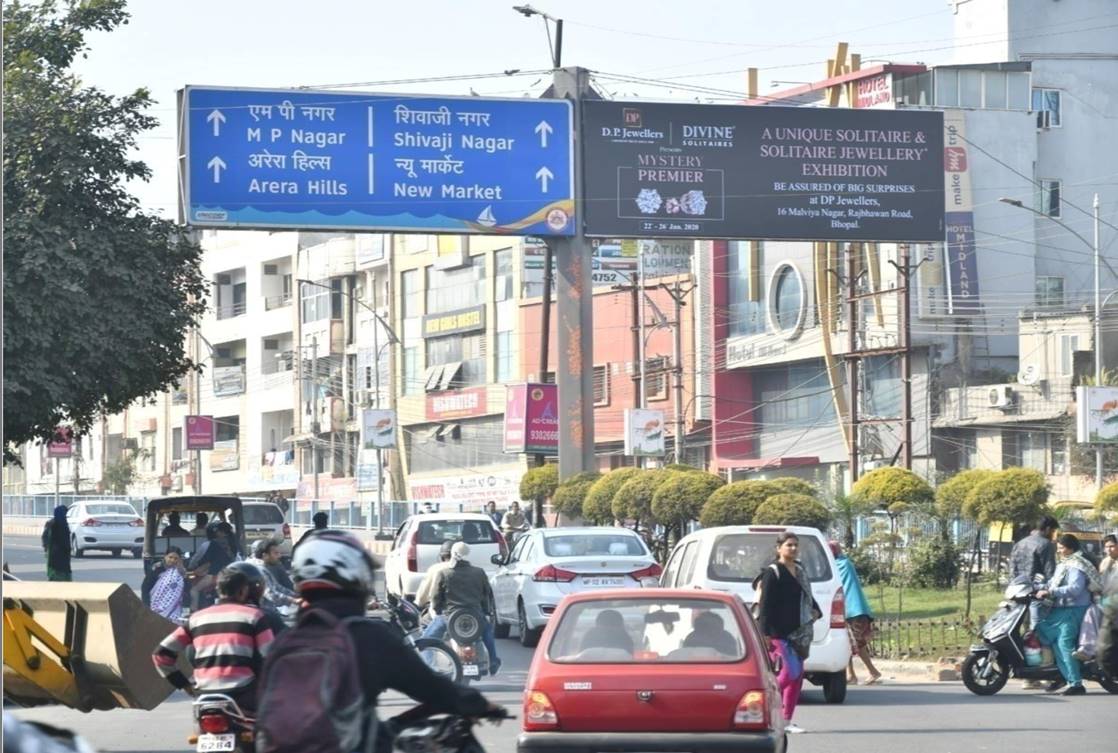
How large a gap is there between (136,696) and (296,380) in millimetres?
79779

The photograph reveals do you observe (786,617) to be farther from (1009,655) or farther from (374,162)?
(374,162)

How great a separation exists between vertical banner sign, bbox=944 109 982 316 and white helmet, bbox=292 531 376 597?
184 ft

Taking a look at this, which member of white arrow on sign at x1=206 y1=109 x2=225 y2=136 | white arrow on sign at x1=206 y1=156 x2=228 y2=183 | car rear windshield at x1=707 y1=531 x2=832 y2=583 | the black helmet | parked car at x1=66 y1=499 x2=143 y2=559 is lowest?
parked car at x1=66 y1=499 x2=143 y2=559

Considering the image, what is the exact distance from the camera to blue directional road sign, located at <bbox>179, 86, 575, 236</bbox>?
34.4 metres

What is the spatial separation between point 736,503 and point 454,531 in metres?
5.28

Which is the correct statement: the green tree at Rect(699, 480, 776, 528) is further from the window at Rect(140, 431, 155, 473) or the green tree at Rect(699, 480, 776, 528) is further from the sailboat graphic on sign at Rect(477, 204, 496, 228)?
the window at Rect(140, 431, 155, 473)

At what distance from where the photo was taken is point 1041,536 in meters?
20.7

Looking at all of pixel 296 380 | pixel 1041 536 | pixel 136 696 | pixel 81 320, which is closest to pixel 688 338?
pixel 296 380

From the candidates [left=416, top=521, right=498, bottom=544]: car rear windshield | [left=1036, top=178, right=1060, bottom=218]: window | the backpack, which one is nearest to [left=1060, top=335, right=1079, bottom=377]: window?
[left=1036, top=178, right=1060, bottom=218]: window

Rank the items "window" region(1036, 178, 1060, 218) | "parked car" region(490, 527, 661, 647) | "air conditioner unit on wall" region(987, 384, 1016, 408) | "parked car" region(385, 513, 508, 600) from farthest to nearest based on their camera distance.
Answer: "window" region(1036, 178, 1060, 218), "air conditioner unit on wall" region(987, 384, 1016, 408), "parked car" region(385, 513, 508, 600), "parked car" region(490, 527, 661, 647)

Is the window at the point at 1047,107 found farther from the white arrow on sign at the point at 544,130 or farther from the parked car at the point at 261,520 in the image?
the white arrow on sign at the point at 544,130

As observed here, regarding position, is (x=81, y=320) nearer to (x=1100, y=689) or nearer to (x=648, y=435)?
(x=1100, y=689)

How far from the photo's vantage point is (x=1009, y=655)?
19.2 meters

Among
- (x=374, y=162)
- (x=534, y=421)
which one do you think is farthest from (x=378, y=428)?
(x=374, y=162)
